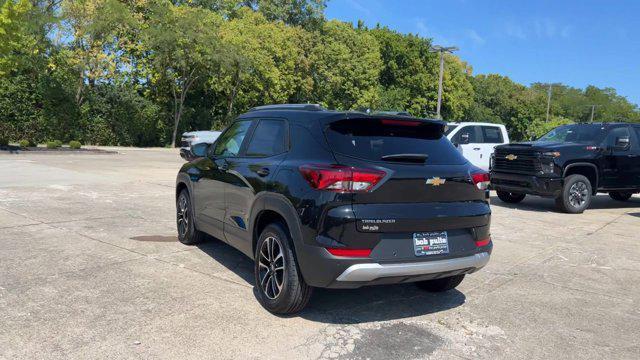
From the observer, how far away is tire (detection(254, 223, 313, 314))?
163 inches

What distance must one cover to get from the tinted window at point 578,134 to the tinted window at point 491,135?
297 cm

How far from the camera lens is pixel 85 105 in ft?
89.9

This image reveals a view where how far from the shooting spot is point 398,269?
3891 mm

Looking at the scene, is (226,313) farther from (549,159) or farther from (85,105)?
(85,105)

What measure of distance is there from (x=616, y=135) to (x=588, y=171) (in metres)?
1.16

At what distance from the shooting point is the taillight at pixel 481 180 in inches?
177

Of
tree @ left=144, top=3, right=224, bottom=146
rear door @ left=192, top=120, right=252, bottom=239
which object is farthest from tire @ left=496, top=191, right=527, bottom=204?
tree @ left=144, top=3, right=224, bottom=146

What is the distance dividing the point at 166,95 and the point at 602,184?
26190 millimetres

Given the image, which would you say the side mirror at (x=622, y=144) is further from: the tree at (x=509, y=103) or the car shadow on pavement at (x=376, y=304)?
the tree at (x=509, y=103)

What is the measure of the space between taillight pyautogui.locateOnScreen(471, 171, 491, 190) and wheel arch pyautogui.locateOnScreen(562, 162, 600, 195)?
725 cm

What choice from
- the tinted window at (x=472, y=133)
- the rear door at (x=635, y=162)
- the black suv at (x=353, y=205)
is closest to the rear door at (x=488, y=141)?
the tinted window at (x=472, y=133)

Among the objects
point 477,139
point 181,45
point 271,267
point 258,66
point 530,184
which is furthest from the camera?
point 258,66

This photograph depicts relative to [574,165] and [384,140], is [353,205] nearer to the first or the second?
[384,140]

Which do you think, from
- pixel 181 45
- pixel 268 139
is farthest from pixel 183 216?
→ pixel 181 45
